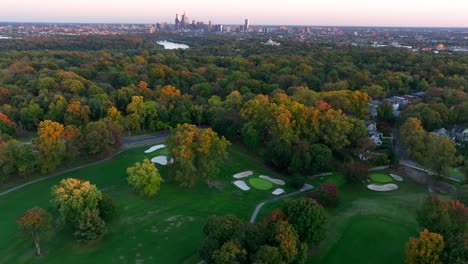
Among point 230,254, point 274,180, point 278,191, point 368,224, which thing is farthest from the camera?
point 274,180

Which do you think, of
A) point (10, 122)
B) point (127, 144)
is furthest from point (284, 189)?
point (10, 122)

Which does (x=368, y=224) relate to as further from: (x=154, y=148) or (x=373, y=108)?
(x=373, y=108)

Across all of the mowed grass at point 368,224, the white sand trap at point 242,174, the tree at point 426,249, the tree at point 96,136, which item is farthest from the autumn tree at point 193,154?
the tree at point 426,249

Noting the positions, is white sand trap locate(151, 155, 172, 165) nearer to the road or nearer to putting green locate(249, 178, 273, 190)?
putting green locate(249, 178, 273, 190)

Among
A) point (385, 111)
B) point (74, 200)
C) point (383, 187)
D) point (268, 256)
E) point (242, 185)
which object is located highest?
point (385, 111)

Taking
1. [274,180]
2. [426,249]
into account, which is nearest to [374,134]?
[274,180]

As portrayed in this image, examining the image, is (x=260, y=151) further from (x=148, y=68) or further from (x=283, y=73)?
(x=148, y=68)

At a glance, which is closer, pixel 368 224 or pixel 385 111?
pixel 368 224
